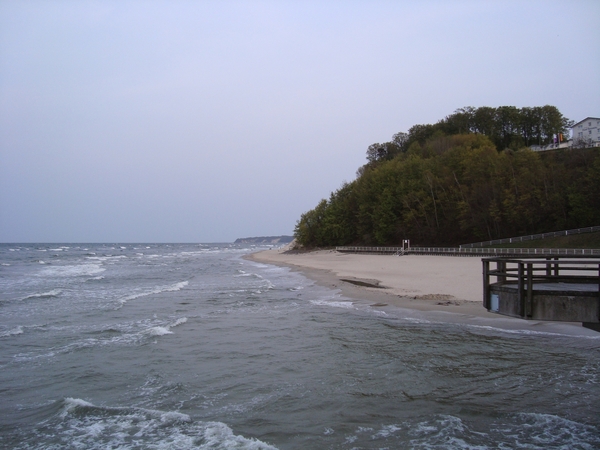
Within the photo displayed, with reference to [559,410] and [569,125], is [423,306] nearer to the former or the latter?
[559,410]

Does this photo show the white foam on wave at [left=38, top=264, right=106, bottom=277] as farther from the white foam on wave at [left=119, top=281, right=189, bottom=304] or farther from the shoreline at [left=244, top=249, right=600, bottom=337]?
the shoreline at [left=244, top=249, right=600, bottom=337]

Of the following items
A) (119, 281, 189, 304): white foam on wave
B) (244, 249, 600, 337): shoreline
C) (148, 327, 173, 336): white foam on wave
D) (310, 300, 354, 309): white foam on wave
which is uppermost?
(244, 249, 600, 337): shoreline

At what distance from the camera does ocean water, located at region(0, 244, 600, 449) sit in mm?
7348

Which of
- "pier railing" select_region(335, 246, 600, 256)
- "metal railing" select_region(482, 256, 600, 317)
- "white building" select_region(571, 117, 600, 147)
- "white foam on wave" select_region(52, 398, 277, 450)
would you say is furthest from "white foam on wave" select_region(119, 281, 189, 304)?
"white building" select_region(571, 117, 600, 147)

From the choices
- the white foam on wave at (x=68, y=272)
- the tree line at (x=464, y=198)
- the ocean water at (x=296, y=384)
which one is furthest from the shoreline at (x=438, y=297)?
the tree line at (x=464, y=198)

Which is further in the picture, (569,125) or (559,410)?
(569,125)

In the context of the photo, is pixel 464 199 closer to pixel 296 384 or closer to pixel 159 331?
pixel 159 331

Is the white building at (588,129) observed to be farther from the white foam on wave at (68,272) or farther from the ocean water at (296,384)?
the ocean water at (296,384)

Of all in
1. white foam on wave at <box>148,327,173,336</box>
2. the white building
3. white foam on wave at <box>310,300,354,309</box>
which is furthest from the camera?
the white building

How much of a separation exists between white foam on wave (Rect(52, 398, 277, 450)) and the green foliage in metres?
56.9

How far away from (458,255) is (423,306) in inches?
1316

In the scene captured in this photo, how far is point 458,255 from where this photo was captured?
164 feet

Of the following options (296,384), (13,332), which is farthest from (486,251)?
(13,332)

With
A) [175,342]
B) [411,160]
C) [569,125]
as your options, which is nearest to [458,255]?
[411,160]
